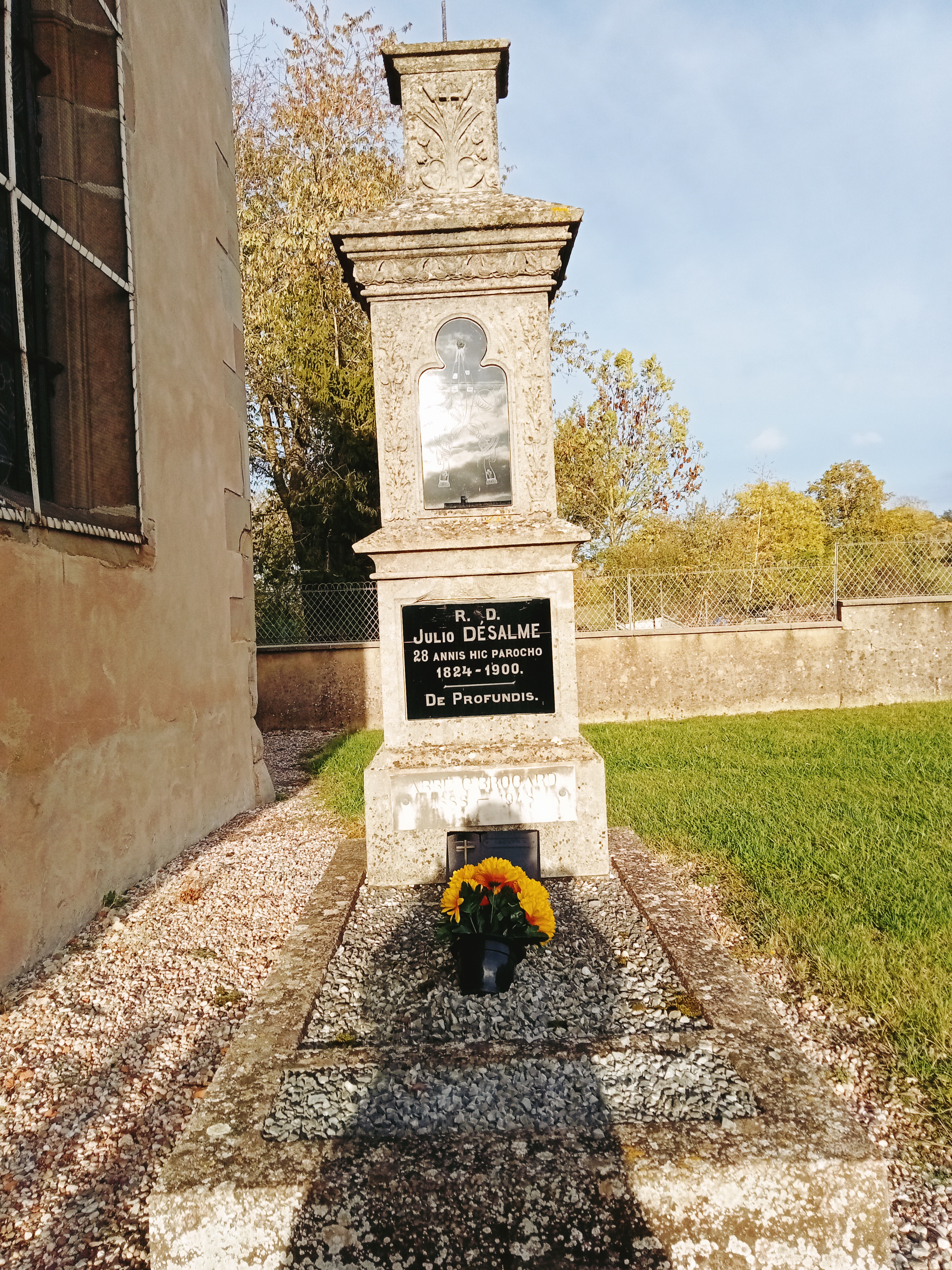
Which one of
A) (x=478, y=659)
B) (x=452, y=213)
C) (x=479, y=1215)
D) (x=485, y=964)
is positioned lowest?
(x=479, y=1215)

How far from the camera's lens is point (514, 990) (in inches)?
102

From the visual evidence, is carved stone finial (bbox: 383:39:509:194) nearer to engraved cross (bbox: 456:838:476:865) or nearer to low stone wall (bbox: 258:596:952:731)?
engraved cross (bbox: 456:838:476:865)

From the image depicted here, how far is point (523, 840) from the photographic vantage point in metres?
3.39

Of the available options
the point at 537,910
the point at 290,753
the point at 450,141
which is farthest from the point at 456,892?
the point at 290,753

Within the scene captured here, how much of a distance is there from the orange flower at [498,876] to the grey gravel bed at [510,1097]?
59 cm

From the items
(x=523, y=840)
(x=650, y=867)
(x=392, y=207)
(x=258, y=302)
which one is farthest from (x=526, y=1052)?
(x=258, y=302)

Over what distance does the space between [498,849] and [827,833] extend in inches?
92.3

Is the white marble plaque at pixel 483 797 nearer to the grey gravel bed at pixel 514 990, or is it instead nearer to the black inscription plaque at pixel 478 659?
the black inscription plaque at pixel 478 659

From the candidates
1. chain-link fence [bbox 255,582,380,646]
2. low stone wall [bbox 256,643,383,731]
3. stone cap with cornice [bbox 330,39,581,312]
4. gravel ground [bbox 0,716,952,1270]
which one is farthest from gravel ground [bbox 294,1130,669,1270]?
chain-link fence [bbox 255,582,380,646]

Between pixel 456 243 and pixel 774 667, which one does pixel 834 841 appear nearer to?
pixel 456 243

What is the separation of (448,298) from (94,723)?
274cm

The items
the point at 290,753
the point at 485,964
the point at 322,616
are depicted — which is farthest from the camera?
the point at 322,616

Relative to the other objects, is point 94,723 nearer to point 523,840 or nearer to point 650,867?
point 523,840

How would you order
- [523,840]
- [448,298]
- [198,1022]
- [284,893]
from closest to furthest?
[198,1022], [523,840], [448,298], [284,893]
